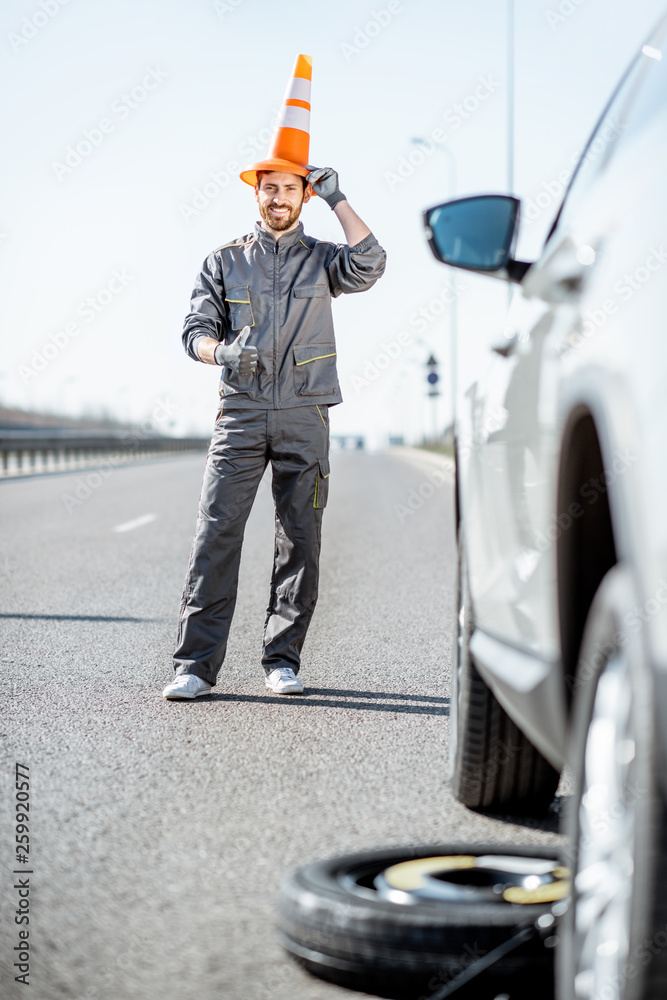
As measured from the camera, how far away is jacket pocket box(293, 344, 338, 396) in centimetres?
468

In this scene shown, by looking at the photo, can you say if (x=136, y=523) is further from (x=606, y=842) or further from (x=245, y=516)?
(x=606, y=842)

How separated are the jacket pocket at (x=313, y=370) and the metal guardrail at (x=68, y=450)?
21.6m

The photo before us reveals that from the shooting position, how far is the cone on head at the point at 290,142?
4582mm

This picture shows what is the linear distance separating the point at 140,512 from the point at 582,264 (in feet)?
43.0

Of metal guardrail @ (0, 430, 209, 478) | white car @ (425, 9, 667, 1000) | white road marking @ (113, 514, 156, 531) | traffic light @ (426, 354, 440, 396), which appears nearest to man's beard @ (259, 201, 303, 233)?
white car @ (425, 9, 667, 1000)

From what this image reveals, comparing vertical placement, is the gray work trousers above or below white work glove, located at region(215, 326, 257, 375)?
below

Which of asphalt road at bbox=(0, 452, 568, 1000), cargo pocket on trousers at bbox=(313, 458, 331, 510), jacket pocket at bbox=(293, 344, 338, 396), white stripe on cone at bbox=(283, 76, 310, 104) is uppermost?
white stripe on cone at bbox=(283, 76, 310, 104)

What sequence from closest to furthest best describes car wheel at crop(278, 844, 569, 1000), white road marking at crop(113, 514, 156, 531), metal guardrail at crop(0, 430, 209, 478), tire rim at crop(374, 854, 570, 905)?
car wheel at crop(278, 844, 569, 1000), tire rim at crop(374, 854, 570, 905), white road marking at crop(113, 514, 156, 531), metal guardrail at crop(0, 430, 209, 478)

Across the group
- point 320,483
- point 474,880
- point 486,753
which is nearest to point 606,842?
point 474,880

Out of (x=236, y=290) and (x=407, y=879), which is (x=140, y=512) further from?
(x=407, y=879)

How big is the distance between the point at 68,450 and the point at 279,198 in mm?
30560

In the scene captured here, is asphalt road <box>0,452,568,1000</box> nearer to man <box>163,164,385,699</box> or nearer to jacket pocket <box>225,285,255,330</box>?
man <box>163,164,385,699</box>

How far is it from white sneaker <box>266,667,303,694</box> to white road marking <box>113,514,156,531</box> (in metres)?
7.78

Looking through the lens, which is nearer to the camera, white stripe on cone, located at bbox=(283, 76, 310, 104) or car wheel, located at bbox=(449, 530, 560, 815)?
car wheel, located at bbox=(449, 530, 560, 815)
